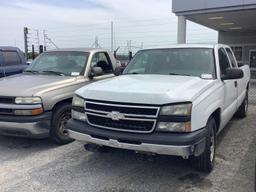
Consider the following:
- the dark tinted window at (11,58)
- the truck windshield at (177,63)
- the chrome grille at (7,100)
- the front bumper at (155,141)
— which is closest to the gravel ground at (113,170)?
the front bumper at (155,141)

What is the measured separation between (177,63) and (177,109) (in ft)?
5.53

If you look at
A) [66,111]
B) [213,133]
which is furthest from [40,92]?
[213,133]

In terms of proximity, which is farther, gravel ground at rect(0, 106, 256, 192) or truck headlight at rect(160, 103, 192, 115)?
gravel ground at rect(0, 106, 256, 192)

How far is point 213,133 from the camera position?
15.0 ft

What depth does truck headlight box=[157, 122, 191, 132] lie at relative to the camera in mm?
3811

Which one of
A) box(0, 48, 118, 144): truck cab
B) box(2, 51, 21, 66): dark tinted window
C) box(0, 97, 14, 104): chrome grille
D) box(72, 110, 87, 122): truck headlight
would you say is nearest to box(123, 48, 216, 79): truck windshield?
box(0, 48, 118, 144): truck cab

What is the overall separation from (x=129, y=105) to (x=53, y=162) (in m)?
1.82

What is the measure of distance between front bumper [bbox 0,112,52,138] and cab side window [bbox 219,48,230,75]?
307 centimetres

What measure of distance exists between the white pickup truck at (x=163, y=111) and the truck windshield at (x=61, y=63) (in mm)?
1859

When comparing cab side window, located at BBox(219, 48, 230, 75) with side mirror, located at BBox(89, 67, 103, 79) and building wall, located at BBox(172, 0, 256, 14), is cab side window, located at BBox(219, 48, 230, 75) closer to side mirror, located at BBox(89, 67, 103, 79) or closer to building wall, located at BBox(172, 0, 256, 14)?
side mirror, located at BBox(89, 67, 103, 79)

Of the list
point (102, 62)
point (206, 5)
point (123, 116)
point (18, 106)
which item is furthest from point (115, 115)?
point (206, 5)

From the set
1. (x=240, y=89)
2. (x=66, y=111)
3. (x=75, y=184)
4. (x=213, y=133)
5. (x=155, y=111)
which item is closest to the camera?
(x=155, y=111)

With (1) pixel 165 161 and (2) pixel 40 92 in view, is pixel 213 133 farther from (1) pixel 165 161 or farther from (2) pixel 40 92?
(2) pixel 40 92

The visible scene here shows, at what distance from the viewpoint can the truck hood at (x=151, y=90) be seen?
389 cm
